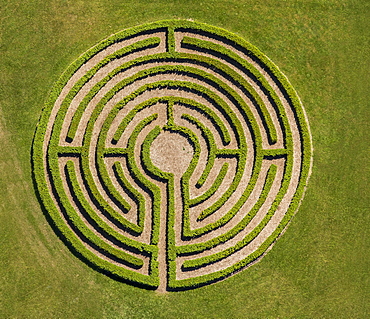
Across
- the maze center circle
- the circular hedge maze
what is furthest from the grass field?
the maze center circle

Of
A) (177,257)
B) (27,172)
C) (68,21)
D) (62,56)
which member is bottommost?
(177,257)

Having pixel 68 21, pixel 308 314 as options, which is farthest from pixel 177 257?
pixel 68 21

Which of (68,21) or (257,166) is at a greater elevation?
(68,21)

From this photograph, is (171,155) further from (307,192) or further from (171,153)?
(307,192)

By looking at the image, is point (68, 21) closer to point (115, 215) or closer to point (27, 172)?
point (27, 172)

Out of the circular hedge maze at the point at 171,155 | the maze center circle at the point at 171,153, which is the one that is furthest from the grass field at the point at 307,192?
the maze center circle at the point at 171,153

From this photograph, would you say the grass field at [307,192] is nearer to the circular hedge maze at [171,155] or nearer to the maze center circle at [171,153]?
the circular hedge maze at [171,155]

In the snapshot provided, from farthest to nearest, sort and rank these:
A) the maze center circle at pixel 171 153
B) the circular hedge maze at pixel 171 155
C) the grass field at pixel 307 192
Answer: the maze center circle at pixel 171 153 → the circular hedge maze at pixel 171 155 → the grass field at pixel 307 192
